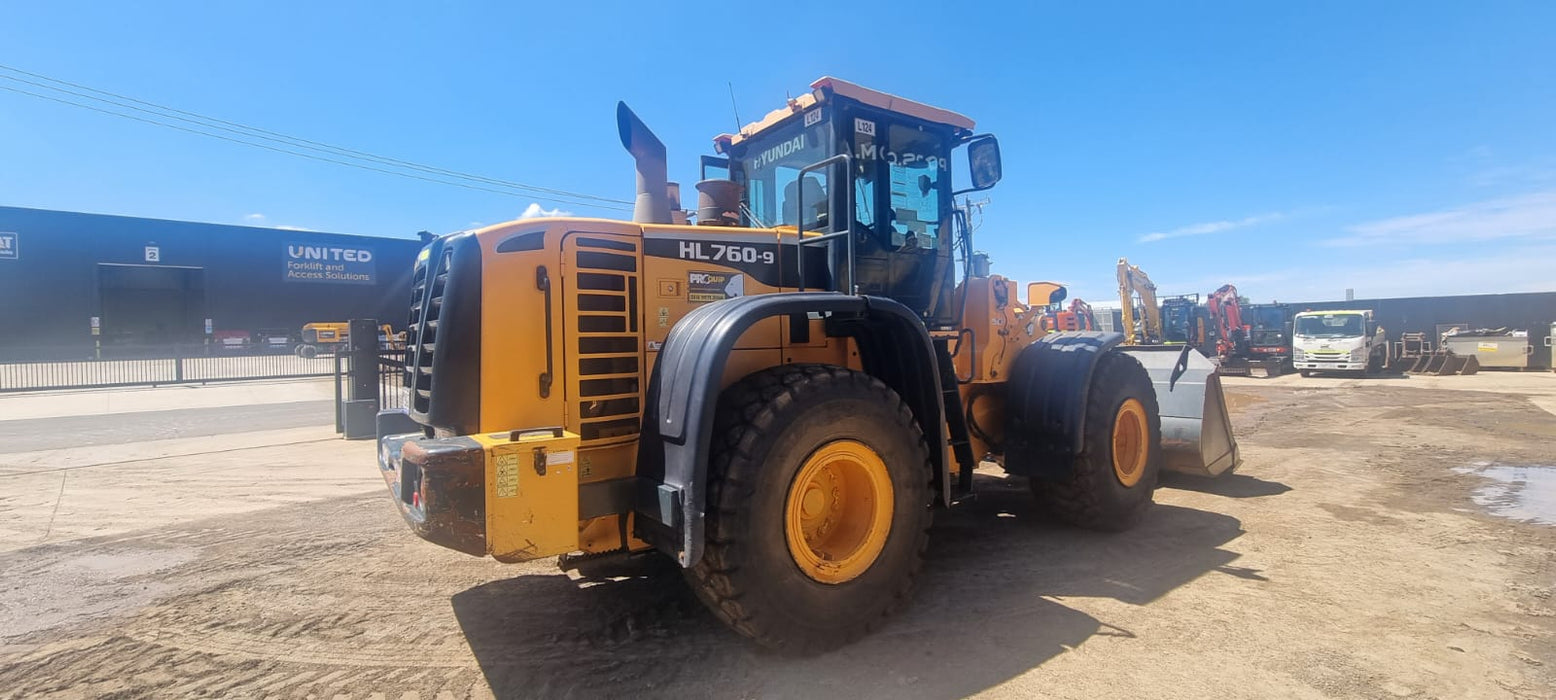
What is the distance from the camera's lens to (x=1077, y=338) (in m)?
5.42

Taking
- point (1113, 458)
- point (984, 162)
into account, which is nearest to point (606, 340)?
point (984, 162)

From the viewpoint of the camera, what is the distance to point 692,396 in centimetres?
297

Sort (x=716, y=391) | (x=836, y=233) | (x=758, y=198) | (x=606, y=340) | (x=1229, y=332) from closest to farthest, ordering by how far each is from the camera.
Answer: (x=716, y=391), (x=606, y=340), (x=836, y=233), (x=758, y=198), (x=1229, y=332)

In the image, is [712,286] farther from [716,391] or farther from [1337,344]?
[1337,344]

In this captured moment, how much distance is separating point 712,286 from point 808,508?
121 centimetres

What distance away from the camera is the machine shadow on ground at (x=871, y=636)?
3.04m

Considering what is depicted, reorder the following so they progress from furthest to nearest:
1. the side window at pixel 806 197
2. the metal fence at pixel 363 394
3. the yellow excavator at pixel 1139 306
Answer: the yellow excavator at pixel 1139 306
the metal fence at pixel 363 394
the side window at pixel 806 197

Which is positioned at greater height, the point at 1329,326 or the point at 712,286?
the point at 712,286

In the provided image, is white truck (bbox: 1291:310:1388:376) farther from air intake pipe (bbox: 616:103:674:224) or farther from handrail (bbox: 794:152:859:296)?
air intake pipe (bbox: 616:103:674:224)

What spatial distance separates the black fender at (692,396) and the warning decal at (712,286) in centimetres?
23

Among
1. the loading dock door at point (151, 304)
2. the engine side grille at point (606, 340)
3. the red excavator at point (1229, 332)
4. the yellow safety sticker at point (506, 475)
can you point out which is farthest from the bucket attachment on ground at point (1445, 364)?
the loading dock door at point (151, 304)

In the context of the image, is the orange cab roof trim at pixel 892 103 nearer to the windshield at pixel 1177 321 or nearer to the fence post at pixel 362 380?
the fence post at pixel 362 380

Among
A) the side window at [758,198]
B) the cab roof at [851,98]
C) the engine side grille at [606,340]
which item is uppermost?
the cab roof at [851,98]

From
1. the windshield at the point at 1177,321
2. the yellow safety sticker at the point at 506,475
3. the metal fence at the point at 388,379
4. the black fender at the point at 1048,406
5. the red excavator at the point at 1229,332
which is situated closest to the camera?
the yellow safety sticker at the point at 506,475
